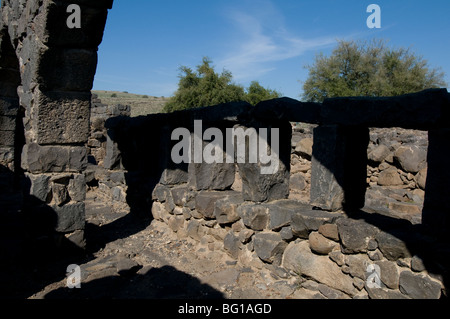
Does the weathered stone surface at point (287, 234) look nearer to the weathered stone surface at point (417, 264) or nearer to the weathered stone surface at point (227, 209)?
the weathered stone surface at point (227, 209)

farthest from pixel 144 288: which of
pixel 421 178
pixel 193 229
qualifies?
pixel 421 178

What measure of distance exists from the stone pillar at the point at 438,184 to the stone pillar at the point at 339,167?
2.66 ft

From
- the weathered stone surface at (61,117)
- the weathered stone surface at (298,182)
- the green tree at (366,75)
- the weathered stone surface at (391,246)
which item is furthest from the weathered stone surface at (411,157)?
the green tree at (366,75)

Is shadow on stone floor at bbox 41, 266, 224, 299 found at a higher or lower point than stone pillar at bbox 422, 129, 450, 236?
lower

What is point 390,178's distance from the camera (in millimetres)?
8297

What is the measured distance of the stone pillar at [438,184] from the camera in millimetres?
2580

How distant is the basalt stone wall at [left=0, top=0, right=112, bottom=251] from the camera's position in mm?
4258

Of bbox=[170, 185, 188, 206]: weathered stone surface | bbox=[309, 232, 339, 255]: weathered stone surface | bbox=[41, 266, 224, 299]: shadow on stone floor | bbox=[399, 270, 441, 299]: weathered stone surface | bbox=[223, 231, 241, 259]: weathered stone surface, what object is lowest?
bbox=[41, 266, 224, 299]: shadow on stone floor

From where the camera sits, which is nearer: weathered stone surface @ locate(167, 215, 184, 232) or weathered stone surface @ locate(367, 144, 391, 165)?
weathered stone surface @ locate(167, 215, 184, 232)

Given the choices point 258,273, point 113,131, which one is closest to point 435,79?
point 113,131

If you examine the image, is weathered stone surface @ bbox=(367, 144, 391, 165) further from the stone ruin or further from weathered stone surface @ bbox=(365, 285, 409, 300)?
weathered stone surface @ bbox=(365, 285, 409, 300)

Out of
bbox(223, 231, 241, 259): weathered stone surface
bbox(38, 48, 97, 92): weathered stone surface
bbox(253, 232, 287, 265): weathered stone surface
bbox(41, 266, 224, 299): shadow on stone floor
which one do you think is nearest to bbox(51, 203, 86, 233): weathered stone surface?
bbox(41, 266, 224, 299): shadow on stone floor

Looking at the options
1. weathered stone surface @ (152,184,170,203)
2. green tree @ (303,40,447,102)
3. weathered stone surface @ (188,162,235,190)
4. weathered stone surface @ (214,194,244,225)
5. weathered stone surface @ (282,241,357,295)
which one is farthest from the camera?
green tree @ (303,40,447,102)
